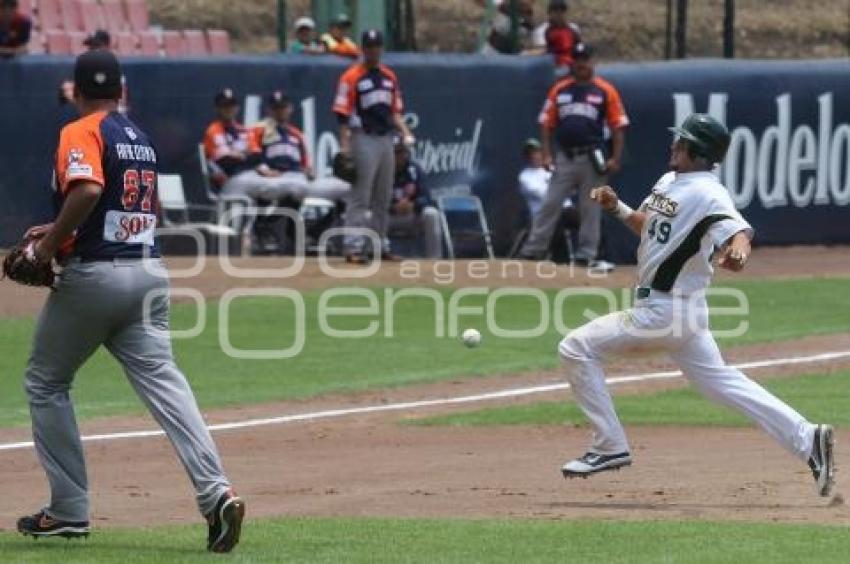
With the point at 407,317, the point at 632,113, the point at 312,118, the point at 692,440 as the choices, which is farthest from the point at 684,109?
the point at 692,440

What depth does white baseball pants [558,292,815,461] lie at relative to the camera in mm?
9148

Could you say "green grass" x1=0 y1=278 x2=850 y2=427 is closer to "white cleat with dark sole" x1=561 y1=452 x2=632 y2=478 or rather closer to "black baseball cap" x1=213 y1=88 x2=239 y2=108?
"black baseball cap" x1=213 y1=88 x2=239 y2=108

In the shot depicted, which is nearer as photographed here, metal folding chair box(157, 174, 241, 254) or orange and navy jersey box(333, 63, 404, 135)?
orange and navy jersey box(333, 63, 404, 135)

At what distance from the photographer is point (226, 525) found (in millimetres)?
7695

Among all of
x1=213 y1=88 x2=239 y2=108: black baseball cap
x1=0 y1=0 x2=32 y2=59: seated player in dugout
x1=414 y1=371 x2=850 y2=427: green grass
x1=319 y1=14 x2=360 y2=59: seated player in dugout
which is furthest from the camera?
x1=319 y1=14 x2=360 y2=59: seated player in dugout

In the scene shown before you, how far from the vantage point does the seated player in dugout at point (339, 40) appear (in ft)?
74.0

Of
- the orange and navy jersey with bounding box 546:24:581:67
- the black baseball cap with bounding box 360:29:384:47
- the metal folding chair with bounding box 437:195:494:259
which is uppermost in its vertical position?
the black baseball cap with bounding box 360:29:384:47

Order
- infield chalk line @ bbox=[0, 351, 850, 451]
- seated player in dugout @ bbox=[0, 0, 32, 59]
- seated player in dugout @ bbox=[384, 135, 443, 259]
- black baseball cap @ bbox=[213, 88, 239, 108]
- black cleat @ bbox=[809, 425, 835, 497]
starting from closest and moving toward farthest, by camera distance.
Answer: black cleat @ bbox=[809, 425, 835, 497], infield chalk line @ bbox=[0, 351, 850, 451], seated player in dugout @ bbox=[0, 0, 32, 59], black baseball cap @ bbox=[213, 88, 239, 108], seated player in dugout @ bbox=[384, 135, 443, 259]

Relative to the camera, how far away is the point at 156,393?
7.86 metres

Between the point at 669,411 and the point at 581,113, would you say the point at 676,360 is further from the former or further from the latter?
the point at 581,113

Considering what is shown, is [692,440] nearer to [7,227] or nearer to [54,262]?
[54,262]

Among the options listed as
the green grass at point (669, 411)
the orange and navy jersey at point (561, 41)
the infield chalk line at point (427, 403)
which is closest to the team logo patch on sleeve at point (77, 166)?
the infield chalk line at point (427, 403)

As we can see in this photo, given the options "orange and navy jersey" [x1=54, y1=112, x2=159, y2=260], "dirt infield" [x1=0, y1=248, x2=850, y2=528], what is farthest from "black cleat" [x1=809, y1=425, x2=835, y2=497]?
"orange and navy jersey" [x1=54, y1=112, x2=159, y2=260]

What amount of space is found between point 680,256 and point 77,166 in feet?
9.53
